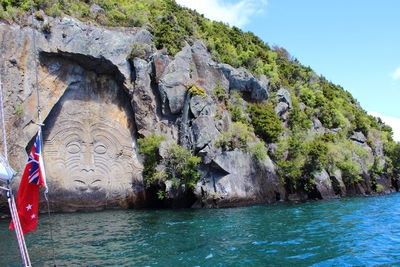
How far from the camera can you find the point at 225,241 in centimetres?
1395

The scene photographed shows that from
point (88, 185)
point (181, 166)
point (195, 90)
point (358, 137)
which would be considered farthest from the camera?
point (358, 137)

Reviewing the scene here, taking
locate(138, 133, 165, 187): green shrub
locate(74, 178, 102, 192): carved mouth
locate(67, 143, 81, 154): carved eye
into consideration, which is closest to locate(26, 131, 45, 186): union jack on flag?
locate(138, 133, 165, 187): green shrub

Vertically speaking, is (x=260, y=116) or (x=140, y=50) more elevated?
(x=140, y=50)

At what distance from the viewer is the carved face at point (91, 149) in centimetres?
2900

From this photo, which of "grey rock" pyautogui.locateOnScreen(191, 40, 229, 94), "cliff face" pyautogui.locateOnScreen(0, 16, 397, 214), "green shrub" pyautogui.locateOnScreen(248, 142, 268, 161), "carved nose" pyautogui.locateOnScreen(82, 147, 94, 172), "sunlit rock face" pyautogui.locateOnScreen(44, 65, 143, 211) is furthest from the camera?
"grey rock" pyautogui.locateOnScreen(191, 40, 229, 94)

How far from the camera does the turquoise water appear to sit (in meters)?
11.1

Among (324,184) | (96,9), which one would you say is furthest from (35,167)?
(96,9)

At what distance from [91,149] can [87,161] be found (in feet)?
4.07

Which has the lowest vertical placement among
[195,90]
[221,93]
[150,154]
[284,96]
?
[150,154]

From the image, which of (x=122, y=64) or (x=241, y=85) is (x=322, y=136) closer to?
(x=241, y=85)

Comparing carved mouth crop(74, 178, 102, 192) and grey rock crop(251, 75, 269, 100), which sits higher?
grey rock crop(251, 75, 269, 100)

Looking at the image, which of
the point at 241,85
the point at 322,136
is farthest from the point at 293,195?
the point at 241,85

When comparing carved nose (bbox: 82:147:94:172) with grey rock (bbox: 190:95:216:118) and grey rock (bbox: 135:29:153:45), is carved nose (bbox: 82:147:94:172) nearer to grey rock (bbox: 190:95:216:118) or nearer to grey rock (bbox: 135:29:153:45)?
grey rock (bbox: 190:95:216:118)

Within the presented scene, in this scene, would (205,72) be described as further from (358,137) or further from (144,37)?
(358,137)
